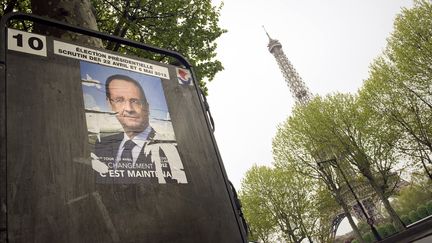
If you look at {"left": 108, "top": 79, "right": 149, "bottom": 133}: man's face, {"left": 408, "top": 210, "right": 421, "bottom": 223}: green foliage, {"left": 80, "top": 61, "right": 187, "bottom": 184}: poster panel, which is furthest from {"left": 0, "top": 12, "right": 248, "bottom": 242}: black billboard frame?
{"left": 408, "top": 210, "right": 421, "bottom": 223}: green foliage

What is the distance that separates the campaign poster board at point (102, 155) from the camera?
1355 mm

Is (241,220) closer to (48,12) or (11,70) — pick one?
(11,70)

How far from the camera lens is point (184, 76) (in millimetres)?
2461

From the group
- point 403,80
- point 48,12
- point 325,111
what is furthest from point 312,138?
point 48,12

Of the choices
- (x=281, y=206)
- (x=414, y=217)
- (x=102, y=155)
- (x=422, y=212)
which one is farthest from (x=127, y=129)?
(x=414, y=217)

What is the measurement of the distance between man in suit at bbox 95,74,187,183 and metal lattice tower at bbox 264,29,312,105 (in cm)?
6088

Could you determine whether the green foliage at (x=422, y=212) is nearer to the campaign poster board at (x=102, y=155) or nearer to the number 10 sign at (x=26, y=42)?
the campaign poster board at (x=102, y=155)

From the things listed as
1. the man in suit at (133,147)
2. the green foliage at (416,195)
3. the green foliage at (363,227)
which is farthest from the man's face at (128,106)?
the green foliage at (363,227)

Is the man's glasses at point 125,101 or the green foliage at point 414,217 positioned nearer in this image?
the man's glasses at point 125,101

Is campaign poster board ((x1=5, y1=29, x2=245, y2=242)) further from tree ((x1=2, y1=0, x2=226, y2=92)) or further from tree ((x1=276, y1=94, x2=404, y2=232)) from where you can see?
tree ((x1=276, y1=94, x2=404, y2=232))

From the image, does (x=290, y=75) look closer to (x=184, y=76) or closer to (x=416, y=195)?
(x=416, y=195)

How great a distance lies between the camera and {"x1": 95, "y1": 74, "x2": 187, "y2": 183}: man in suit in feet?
5.40

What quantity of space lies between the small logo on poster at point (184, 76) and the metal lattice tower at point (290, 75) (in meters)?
60.3

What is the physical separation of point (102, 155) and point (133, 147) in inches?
7.7
